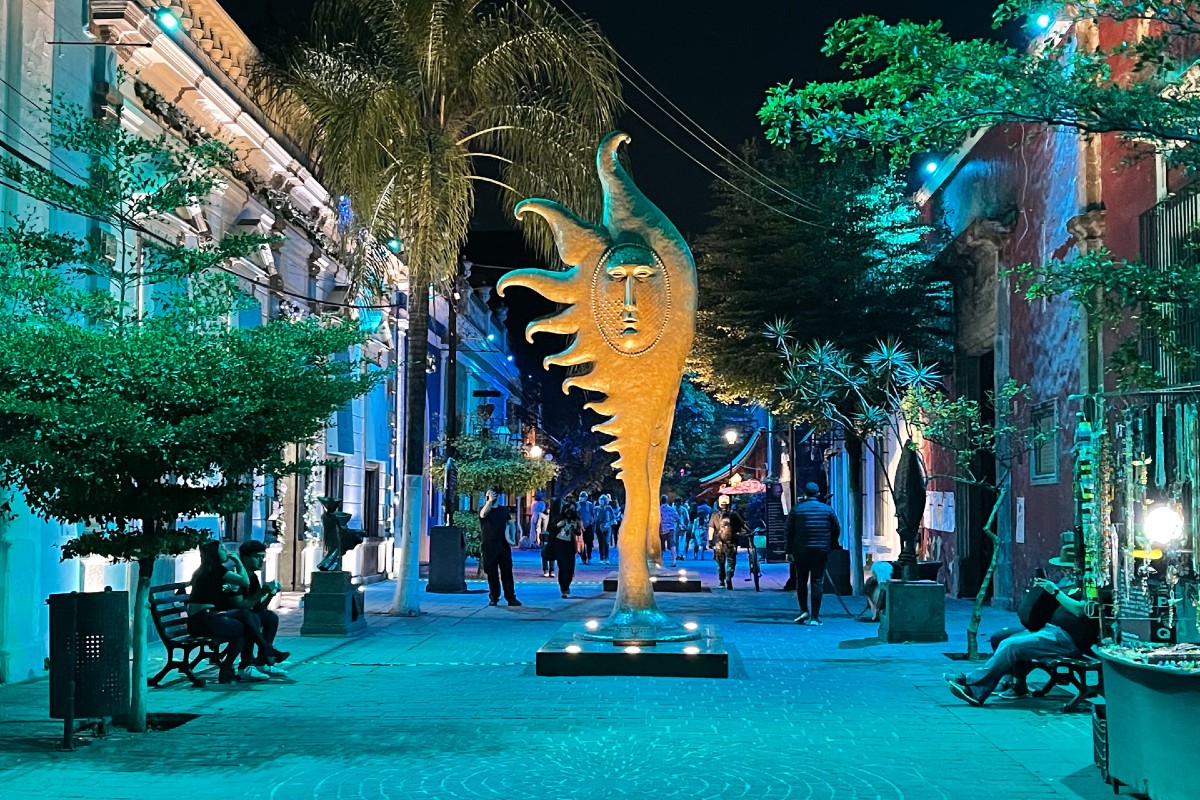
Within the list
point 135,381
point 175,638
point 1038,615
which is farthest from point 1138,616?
point 175,638

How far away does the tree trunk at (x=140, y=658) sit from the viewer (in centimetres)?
922

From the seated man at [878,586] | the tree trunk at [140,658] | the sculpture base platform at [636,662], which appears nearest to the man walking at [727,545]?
the seated man at [878,586]

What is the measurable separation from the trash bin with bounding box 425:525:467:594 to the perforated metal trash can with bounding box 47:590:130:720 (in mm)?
13583

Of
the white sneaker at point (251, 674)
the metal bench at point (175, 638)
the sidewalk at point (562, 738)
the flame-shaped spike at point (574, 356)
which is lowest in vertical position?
the sidewalk at point (562, 738)

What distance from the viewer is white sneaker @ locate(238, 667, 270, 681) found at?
11703 millimetres

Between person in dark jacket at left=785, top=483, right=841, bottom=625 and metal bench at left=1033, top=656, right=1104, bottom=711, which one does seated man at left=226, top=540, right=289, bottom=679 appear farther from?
person in dark jacket at left=785, top=483, right=841, bottom=625

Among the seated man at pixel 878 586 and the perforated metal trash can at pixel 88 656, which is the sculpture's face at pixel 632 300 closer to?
the seated man at pixel 878 586

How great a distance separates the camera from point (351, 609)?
619 inches

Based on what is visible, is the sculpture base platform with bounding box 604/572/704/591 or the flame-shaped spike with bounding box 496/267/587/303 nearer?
the flame-shaped spike with bounding box 496/267/587/303

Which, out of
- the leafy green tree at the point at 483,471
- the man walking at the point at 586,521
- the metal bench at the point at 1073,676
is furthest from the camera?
the man walking at the point at 586,521

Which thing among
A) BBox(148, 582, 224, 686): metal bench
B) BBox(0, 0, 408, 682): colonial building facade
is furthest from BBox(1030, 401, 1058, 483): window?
BBox(148, 582, 224, 686): metal bench

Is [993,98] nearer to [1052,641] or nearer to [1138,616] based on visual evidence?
[1138,616]

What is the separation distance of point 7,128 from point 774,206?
13516 mm

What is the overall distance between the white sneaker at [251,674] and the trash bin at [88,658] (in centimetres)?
262
